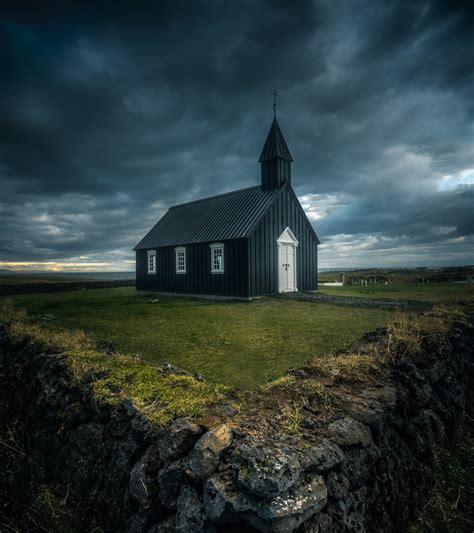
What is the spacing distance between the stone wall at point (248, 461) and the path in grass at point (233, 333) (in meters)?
2.20

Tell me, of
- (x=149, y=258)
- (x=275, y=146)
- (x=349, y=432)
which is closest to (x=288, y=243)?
(x=275, y=146)

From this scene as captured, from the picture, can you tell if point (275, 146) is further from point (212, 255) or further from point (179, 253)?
point (179, 253)

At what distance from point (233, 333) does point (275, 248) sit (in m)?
12.5

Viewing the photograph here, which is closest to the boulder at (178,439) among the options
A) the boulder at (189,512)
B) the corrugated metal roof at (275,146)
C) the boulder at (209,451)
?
the boulder at (209,451)

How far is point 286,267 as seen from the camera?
22453 mm

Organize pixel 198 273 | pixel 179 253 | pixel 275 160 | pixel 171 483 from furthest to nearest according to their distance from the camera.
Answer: pixel 179 253, pixel 198 273, pixel 275 160, pixel 171 483

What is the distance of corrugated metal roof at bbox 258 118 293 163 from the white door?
21.6ft

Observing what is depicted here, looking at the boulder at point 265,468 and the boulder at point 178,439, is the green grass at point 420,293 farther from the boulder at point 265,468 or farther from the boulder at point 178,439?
the boulder at point 178,439

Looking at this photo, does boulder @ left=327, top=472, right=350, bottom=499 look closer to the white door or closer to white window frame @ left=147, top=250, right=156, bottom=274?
the white door

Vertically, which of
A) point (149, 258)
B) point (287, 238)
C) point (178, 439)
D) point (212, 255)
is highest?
point (287, 238)

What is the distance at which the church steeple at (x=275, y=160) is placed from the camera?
22828 mm

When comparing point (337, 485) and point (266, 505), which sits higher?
point (266, 505)

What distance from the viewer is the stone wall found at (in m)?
2.94

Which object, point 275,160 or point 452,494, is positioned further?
point 275,160
